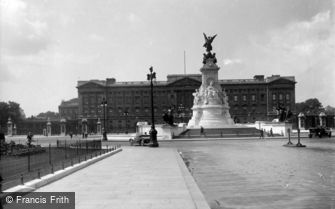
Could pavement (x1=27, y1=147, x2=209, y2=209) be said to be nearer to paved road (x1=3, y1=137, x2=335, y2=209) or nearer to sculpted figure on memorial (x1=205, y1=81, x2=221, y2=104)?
paved road (x1=3, y1=137, x2=335, y2=209)

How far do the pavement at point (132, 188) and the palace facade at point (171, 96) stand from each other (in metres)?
126

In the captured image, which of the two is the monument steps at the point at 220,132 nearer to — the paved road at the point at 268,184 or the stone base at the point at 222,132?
the stone base at the point at 222,132

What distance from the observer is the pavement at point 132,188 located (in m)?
10.1

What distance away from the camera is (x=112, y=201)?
10367mm

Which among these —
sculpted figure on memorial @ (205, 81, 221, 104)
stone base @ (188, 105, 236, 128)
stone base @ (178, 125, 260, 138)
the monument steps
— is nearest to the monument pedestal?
stone base @ (188, 105, 236, 128)

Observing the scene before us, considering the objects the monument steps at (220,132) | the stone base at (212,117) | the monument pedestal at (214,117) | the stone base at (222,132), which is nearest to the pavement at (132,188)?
the monument steps at (220,132)

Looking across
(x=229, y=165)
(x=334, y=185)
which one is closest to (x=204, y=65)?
(x=229, y=165)

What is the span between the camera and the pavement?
33.1 feet

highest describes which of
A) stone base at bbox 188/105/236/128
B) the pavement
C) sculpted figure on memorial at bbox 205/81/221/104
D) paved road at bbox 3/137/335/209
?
sculpted figure on memorial at bbox 205/81/221/104

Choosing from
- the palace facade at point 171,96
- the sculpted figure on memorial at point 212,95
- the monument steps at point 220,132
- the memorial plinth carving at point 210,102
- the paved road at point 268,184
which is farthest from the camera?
the palace facade at point 171,96

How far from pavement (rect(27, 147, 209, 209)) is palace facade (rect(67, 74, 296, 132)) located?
126452 mm

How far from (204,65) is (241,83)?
7689 cm

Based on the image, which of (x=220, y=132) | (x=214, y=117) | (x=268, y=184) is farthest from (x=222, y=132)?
(x=268, y=184)

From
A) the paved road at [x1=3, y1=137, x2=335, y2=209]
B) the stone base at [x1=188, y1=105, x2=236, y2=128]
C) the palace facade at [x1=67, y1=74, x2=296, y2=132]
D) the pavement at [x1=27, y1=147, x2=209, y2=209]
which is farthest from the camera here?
the palace facade at [x1=67, y1=74, x2=296, y2=132]
